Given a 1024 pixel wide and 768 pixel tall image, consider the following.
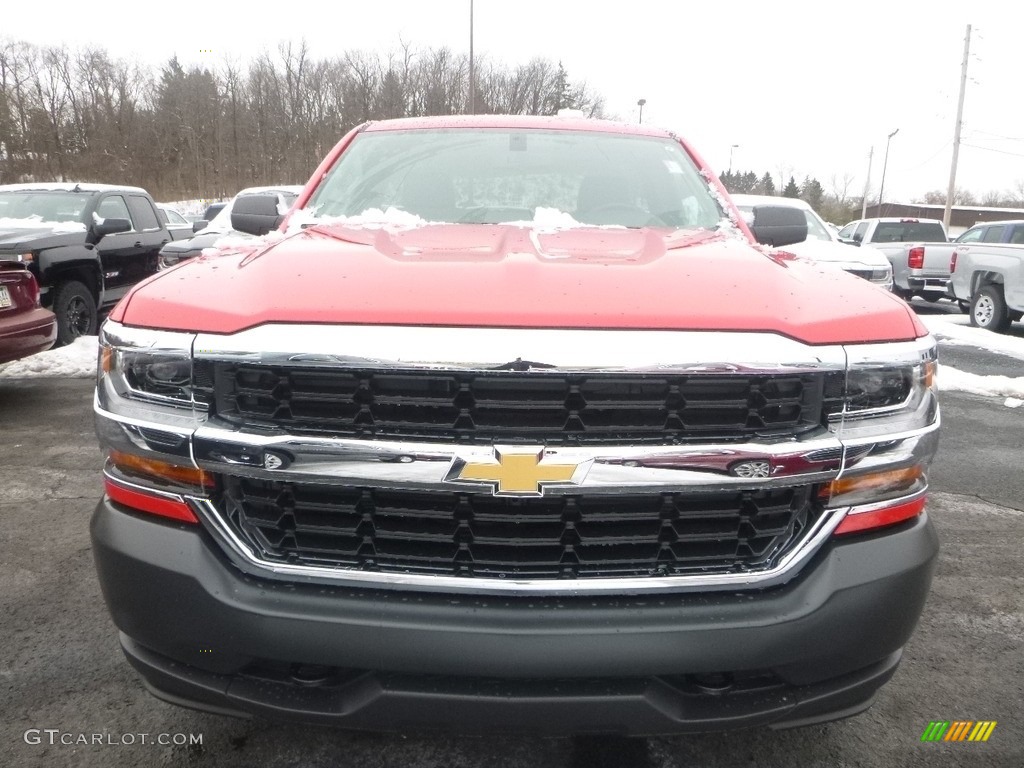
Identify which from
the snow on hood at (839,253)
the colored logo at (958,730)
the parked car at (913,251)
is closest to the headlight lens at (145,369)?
the colored logo at (958,730)

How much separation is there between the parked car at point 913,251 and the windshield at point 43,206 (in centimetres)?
1146

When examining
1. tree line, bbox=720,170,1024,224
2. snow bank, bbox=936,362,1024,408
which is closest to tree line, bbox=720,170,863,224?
tree line, bbox=720,170,1024,224

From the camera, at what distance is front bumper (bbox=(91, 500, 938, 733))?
1.51 m

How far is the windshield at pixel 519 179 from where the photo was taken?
2.87 m

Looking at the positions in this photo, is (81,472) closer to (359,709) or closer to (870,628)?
(359,709)

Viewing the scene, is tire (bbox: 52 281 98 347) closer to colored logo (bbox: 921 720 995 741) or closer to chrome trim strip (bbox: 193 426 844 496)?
chrome trim strip (bbox: 193 426 844 496)

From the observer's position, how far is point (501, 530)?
161 centimetres

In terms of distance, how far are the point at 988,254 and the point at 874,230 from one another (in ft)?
21.5

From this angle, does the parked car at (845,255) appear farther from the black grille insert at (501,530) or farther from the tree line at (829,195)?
the tree line at (829,195)

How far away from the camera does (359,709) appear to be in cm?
154

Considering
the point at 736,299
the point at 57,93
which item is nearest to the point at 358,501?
the point at 736,299

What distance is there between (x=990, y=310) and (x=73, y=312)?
1225 cm

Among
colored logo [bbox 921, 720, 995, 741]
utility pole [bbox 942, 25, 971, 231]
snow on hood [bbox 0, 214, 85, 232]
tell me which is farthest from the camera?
utility pole [bbox 942, 25, 971, 231]

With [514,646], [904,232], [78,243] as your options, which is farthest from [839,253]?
[904,232]
